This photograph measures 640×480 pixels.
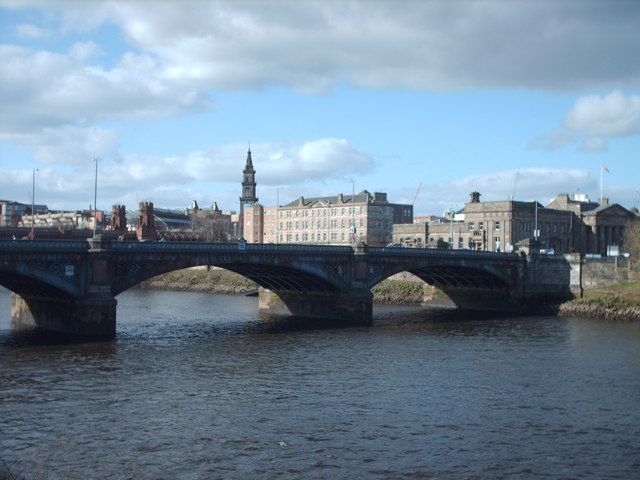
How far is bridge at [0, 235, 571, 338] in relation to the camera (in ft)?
211

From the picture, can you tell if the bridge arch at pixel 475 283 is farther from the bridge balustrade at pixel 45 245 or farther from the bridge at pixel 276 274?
the bridge balustrade at pixel 45 245

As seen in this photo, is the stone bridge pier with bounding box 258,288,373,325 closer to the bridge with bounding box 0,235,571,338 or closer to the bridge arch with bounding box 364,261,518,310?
the bridge with bounding box 0,235,571,338

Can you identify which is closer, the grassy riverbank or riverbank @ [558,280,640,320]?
riverbank @ [558,280,640,320]

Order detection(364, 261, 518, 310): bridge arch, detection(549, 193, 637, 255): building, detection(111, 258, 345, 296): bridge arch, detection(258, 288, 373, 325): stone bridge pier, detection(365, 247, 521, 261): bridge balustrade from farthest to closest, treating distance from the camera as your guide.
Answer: detection(549, 193, 637, 255): building, detection(364, 261, 518, 310): bridge arch, detection(365, 247, 521, 261): bridge balustrade, detection(258, 288, 373, 325): stone bridge pier, detection(111, 258, 345, 296): bridge arch

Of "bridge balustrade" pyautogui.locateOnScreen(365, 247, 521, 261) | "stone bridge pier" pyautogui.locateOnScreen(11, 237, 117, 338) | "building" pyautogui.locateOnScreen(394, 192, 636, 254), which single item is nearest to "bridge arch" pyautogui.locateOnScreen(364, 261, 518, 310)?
"bridge balustrade" pyautogui.locateOnScreen(365, 247, 521, 261)

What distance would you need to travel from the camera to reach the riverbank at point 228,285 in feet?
377

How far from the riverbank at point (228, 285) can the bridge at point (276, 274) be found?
248 inches

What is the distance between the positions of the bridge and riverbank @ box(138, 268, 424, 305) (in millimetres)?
6297

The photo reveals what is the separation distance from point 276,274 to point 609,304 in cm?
3891

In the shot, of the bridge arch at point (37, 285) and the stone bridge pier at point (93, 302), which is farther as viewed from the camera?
the stone bridge pier at point (93, 302)

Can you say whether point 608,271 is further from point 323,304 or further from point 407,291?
point 323,304

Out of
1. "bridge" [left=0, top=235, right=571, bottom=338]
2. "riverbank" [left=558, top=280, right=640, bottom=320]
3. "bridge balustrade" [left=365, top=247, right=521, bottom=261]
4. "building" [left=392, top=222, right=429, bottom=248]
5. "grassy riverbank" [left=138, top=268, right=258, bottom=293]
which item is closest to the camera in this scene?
"bridge" [left=0, top=235, right=571, bottom=338]

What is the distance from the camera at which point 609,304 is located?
306 ft

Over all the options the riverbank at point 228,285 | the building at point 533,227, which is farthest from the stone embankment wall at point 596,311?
the building at point 533,227
